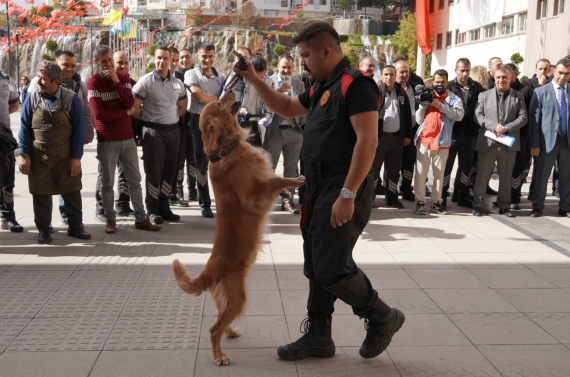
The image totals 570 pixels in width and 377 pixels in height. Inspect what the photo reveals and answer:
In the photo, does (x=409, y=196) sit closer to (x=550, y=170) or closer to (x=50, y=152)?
(x=550, y=170)

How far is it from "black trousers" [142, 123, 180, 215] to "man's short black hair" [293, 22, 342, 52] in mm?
4530

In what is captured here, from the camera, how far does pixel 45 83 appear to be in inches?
254

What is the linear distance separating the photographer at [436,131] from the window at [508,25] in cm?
3198

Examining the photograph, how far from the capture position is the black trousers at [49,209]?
6730mm

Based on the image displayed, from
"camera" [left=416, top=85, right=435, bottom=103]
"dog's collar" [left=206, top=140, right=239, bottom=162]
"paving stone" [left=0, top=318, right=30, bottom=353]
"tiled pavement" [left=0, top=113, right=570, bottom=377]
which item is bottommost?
"paving stone" [left=0, top=318, right=30, bottom=353]

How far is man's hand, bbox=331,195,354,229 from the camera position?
10.6 ft

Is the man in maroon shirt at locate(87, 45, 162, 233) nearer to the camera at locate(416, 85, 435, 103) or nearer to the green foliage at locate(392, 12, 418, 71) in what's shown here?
the camera at locate(416, 85, 435, 103)

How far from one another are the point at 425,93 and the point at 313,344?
545 centimetres

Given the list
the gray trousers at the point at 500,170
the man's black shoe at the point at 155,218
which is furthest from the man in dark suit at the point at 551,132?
the man's black shoe at the point at 155,218

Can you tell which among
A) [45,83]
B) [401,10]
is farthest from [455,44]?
[45,83]

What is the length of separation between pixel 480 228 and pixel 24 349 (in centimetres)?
580

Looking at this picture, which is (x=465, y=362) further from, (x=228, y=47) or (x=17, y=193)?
(x=228, y=47)

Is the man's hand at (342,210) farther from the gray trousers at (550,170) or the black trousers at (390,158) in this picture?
the gray trousers at (550,170)

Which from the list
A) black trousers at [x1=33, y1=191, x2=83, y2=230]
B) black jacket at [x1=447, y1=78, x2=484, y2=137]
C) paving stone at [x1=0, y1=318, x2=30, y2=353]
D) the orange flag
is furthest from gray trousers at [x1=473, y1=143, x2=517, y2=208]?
the orange flag
